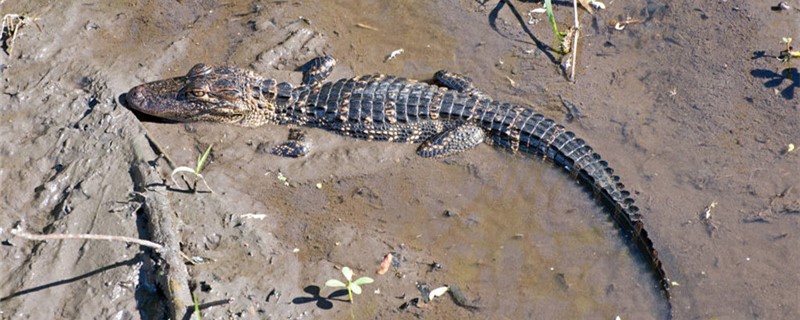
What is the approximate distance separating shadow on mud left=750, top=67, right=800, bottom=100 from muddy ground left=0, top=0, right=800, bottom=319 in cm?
3

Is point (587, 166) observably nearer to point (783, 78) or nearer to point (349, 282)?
point (783, 78)

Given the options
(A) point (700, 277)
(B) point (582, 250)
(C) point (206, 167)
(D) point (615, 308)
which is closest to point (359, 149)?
(C) point (206, 167)

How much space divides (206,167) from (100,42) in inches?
76.5

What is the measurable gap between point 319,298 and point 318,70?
2.58 metres

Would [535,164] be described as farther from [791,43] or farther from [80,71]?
[80,71]

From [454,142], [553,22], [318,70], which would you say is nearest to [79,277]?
[318,70]

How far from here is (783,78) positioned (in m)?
6.40

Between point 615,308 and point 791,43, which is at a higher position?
point 791,43

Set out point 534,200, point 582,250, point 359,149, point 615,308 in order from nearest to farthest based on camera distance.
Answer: point 615,308 < point 582,250 < point 534,200 < point 359,149

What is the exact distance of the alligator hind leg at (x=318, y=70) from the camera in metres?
6.59

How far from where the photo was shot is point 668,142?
6.00 metres

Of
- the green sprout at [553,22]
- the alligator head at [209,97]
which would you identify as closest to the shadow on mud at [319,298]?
the alligator head at [209,97]

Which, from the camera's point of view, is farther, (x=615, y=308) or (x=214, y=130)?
(x=214, y=130)

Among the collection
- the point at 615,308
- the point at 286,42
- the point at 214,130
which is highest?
the point at 286,42
